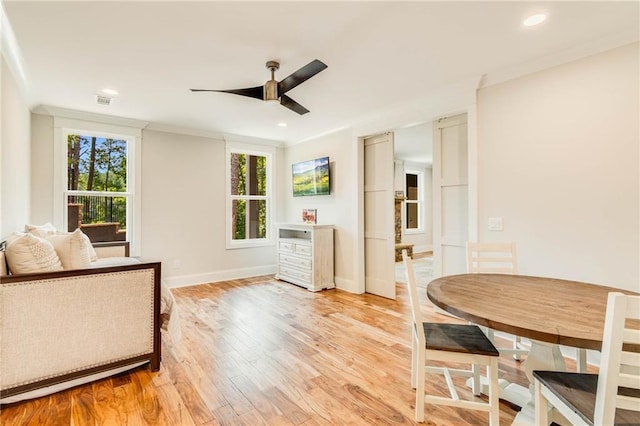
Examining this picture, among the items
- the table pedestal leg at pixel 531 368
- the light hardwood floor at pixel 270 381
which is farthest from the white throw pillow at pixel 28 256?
the table pedestal leg at pixel 531 368

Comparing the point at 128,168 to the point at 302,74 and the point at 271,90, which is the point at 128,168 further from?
the point at 302,74

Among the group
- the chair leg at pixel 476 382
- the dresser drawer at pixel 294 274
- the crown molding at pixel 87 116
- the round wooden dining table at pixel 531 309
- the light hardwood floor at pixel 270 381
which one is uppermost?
the crown molding at pixel 87 116

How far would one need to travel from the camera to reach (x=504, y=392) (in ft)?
6.31

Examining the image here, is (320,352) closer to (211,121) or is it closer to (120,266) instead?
(120,266)

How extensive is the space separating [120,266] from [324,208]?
3.25 m

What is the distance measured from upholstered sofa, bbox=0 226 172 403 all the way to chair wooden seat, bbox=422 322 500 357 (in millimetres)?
1960

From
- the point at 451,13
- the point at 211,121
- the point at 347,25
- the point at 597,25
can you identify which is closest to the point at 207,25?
the point at 347,25

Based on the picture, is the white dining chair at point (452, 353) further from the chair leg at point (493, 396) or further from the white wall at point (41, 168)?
the white wall at point (41, 168)

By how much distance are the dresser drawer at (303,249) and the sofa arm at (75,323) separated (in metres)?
2.54

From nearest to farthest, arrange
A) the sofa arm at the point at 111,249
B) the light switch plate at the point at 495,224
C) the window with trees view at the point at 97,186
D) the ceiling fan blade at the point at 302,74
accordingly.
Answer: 1. the ceiling fan blade at the point at 302,74
2. the light switch plate at the point at 495,224
3. the sofa arm at the point at 111,249
4. the window with trees view at the point at 97,186

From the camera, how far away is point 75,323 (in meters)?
2.01

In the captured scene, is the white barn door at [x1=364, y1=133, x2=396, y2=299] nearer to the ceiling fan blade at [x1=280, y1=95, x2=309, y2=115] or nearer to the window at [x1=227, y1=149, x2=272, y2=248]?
the ceiling fan blade at [x1=280, y1=95, x2=309, y2=115]

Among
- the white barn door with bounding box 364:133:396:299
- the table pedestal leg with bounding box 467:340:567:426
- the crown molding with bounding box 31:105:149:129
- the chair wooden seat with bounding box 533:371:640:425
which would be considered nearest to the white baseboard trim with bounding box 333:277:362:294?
the white barn door with bounding box 364:133:396:299

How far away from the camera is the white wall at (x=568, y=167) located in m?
2.21
